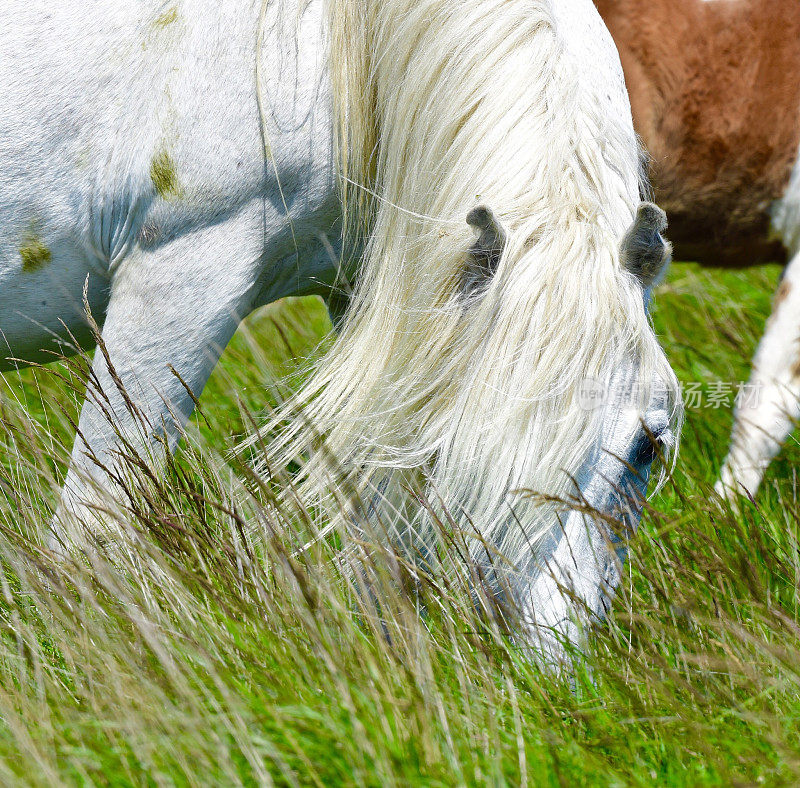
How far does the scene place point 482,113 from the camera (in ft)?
5.09

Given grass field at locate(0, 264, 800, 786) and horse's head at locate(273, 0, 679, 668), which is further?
horse's head at locate(273, 0, 679, 668)

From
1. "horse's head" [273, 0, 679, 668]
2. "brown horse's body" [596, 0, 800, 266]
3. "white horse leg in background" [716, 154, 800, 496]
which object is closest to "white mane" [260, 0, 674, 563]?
"horse's head" [273, 0, 679, 668]

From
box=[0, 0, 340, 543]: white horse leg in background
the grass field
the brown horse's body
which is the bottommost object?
the grass field

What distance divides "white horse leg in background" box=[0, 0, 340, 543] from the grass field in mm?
162

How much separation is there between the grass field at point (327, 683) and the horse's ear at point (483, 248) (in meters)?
0.50

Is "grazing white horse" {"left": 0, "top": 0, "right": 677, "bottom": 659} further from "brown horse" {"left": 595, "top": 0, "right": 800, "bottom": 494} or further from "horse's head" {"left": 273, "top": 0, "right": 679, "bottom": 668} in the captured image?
"brown horse" {"left": 595, "top": 0, "right": 800, "bottom": 494}

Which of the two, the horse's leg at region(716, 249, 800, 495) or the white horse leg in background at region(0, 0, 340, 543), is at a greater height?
the white horse leg in background at region(0, 0, 340, 543)

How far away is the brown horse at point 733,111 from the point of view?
2963 millimetres

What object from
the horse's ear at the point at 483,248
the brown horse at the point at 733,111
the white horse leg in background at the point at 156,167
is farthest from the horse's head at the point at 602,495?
the brown horse at the point at 733,111

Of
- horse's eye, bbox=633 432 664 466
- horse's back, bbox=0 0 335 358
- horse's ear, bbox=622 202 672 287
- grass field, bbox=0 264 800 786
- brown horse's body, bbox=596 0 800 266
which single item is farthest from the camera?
brown horse's body, bbox=596 0 800 266

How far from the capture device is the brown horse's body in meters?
2.96

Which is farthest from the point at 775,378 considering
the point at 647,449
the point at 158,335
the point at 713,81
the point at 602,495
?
the point at 158,335

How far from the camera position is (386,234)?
1.71m

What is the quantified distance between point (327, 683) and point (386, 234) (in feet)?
2.91
